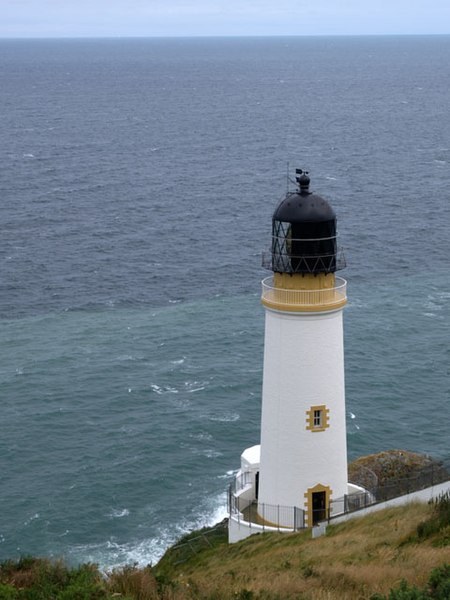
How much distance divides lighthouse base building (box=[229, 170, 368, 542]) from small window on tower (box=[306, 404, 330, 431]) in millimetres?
28

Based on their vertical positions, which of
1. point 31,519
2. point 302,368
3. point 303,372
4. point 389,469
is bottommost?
point 31,519

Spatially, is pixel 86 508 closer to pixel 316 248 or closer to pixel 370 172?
pixel 316 248

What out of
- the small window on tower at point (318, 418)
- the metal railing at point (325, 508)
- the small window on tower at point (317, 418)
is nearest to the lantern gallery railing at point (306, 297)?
the small window on tower at point (318, 418)

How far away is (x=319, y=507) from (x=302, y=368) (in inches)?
174

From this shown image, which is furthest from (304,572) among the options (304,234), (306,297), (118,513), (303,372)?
(118,513)

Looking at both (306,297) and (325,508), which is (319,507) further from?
(306,297)

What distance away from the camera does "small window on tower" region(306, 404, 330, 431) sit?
29.7 m

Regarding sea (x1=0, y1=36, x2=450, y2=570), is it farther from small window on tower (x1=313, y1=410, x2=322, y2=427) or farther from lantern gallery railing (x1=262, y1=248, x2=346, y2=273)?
small window on tower (x1=313, y1=410, x2=322, y2=427)

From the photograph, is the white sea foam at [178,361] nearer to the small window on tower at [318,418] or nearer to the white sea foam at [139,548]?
the white sea foam at [139,548]

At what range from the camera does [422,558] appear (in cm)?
2253

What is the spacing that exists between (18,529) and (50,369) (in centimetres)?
1827

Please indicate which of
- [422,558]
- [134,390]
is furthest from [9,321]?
[422,558]

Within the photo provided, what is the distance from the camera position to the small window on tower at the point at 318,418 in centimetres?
2970

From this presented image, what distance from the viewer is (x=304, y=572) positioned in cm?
2309
